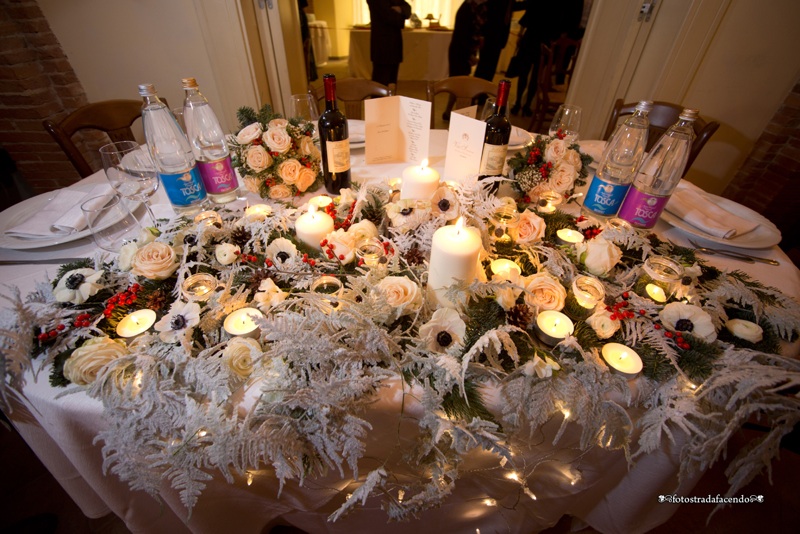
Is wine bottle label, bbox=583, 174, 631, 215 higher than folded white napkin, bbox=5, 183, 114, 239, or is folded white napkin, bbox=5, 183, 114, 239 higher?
wine bottle label, bbox=583, 174, 631, 215

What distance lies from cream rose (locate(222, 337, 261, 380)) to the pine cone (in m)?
0.44

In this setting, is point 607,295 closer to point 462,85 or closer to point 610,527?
point 610,527

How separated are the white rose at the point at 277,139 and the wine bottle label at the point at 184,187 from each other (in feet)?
0.67

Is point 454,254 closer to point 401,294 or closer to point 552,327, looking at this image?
point 401,294

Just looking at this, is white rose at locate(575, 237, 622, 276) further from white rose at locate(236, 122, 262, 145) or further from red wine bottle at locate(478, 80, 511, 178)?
white rose at locate(236, 122, 262, 145)

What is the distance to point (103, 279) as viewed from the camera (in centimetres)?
70

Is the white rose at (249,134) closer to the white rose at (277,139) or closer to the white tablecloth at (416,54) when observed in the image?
the white rose at (277,139)

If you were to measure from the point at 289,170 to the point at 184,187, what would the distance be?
270 millimetres

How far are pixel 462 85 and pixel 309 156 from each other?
1136 millimetres

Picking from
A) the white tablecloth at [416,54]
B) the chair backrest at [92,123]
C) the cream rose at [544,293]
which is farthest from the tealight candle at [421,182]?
the white tablecloth at [416,54]

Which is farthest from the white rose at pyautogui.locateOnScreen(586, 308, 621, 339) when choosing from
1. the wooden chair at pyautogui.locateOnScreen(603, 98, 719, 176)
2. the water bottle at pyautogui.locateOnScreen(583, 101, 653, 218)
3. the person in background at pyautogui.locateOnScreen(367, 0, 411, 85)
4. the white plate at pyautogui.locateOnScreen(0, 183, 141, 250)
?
the person in background at pyautogui.locateOnScreen(367, 0, 411, 85)

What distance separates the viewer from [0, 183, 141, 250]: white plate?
2.67 feet

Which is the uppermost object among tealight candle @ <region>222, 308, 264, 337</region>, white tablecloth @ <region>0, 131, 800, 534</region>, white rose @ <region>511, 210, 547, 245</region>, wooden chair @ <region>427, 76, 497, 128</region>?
wooden chair @ <region>427, 76, 497, 128</region>

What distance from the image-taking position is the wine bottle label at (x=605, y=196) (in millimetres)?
904
